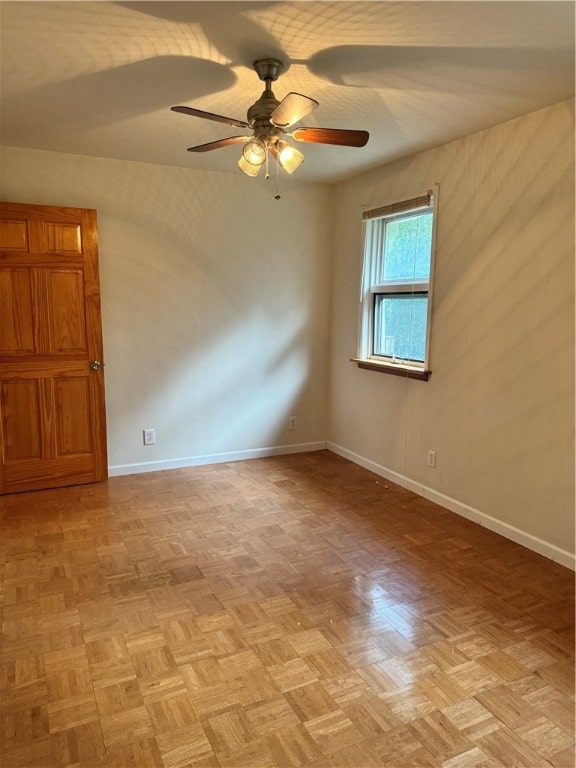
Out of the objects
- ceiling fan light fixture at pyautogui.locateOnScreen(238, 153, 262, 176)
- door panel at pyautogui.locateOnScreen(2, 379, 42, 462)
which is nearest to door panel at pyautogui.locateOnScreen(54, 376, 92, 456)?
door panel at pyautogui.locateOnScreen(2, 379, 42, 462)

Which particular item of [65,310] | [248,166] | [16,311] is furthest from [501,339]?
[16,311]

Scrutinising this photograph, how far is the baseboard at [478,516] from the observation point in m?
2.71

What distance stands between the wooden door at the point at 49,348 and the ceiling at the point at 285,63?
614mm

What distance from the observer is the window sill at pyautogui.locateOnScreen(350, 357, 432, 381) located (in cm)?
355

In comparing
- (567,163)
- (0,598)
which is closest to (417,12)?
(567,163)

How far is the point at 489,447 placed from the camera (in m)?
3.11

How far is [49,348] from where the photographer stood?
11.9 feet

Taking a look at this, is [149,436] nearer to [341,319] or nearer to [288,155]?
[341,319]

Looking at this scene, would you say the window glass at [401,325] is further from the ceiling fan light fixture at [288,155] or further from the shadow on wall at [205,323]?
the ceiling fan light fixture at [288,155]

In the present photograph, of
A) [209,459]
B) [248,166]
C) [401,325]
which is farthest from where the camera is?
[209,459]

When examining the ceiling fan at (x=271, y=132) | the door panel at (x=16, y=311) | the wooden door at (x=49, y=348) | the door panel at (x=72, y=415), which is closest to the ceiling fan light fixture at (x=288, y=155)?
the ceiling fan at (x=271, y=132)

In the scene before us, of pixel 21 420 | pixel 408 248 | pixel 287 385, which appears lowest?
pixel 21 420

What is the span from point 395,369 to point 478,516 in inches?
45.4

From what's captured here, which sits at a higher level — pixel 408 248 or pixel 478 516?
pixel 408 248
